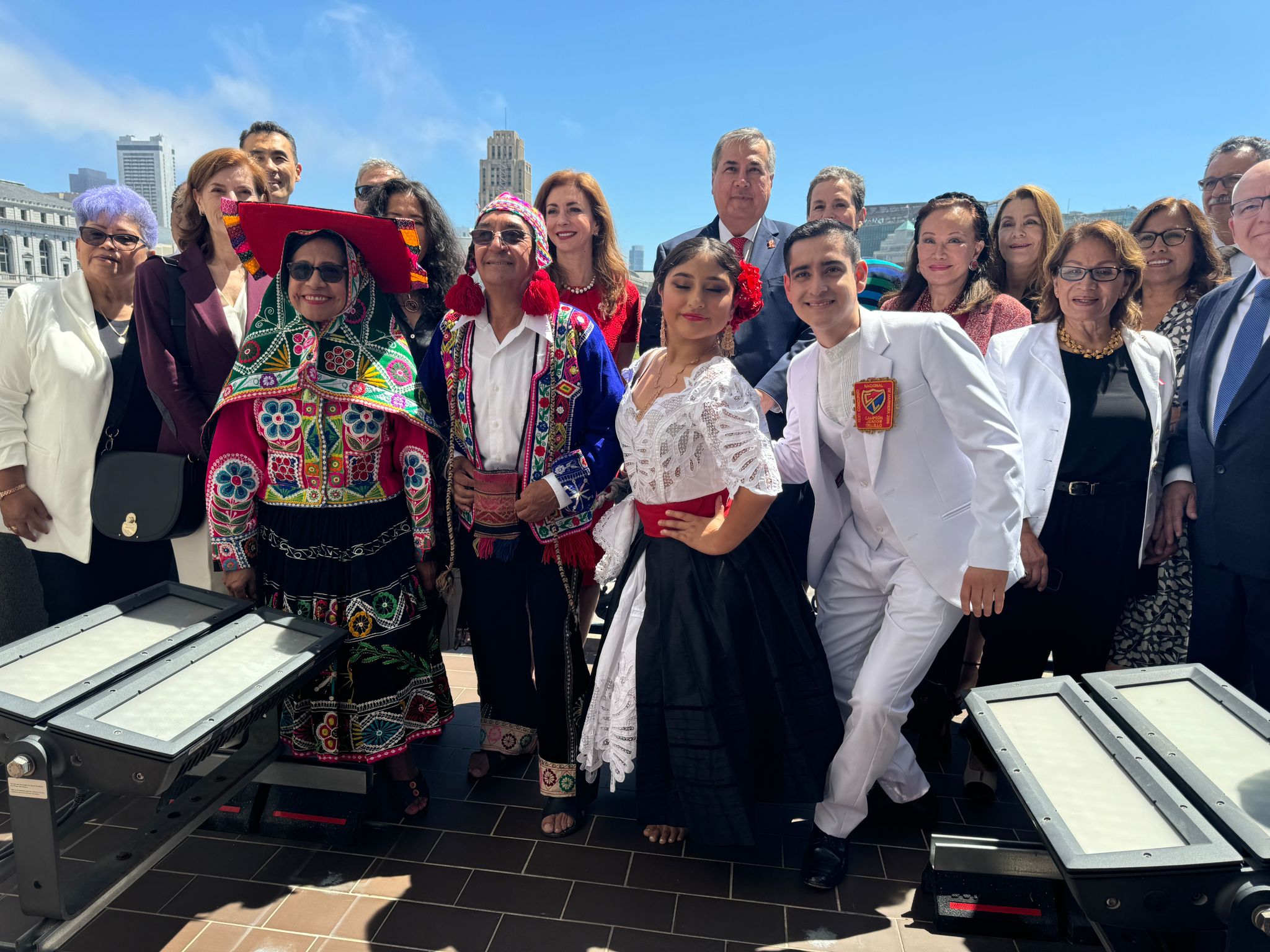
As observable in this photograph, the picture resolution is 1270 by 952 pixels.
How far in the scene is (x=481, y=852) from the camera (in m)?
2.90

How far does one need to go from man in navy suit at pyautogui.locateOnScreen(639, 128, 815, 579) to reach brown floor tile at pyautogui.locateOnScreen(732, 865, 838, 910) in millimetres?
1141

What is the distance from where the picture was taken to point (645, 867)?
2824mm

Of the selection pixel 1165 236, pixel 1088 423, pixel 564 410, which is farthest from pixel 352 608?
pixel 1165 236

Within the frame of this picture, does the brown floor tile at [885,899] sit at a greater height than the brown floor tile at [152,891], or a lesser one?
lesser

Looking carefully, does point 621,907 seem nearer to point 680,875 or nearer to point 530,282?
point 680,875

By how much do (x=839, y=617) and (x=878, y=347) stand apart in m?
1.00

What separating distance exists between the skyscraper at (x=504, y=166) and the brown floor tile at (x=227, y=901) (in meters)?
80.2

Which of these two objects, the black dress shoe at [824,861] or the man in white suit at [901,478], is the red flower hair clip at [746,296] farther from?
the black dress shoe at [824,861]

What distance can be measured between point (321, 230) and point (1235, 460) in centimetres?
331

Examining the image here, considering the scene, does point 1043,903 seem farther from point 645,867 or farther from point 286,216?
point 286,216

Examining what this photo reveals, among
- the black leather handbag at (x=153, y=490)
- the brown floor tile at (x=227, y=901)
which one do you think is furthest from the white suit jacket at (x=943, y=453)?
the black leather handbag at (x=153, y=490)

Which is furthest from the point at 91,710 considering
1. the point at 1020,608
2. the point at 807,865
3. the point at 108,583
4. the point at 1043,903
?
the point at 1020,608

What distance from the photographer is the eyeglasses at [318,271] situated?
9.09 ft

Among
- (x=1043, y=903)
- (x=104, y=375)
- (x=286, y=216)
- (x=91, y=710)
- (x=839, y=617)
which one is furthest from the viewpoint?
(x=104, y=375)
